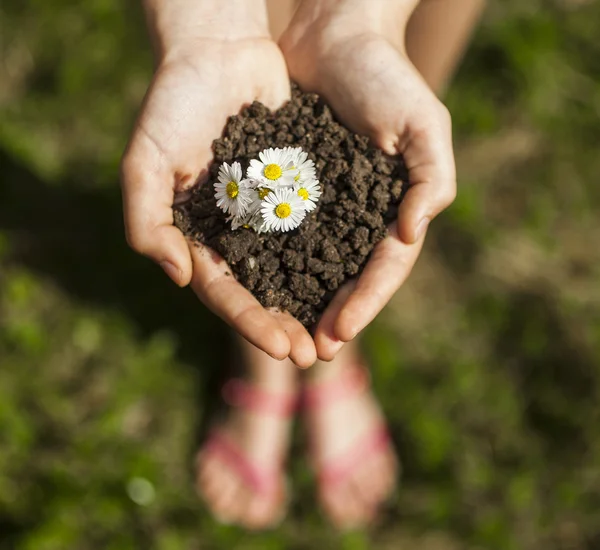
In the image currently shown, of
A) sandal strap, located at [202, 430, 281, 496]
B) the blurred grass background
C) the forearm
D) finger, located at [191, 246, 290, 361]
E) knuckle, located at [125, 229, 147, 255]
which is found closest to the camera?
finger, located at [191, 246, 290, 361]

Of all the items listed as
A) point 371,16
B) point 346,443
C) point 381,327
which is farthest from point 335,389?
point 371,16

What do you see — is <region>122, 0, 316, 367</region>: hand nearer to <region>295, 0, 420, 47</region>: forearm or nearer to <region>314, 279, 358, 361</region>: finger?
<region>314, 279, 358, 361</region>: finger

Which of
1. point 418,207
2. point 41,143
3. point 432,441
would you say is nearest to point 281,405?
point 432,441

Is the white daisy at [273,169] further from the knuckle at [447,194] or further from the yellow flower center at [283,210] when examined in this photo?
the knuckle at [447,194]

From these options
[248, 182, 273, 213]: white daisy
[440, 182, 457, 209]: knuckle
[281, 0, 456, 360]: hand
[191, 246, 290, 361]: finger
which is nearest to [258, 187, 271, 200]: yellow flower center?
[248, 182, 273, 213]: white daisy

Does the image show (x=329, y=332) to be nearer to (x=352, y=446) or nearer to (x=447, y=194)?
(x=447, y=194)

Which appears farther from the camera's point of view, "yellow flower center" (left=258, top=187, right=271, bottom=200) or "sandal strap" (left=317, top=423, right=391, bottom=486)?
"sandal strap" (left=317, top=423, right=391, bottom=486)

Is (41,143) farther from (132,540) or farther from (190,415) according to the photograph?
(132,540)

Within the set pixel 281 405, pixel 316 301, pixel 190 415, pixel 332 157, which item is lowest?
pixel 190 415
